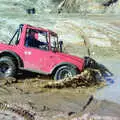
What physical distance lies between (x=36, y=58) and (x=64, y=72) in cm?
119

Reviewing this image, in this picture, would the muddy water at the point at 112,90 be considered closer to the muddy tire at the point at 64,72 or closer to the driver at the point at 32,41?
the muddy tire at the point at 64,72

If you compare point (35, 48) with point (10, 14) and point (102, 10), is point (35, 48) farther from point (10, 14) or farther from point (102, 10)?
point (102, 10)

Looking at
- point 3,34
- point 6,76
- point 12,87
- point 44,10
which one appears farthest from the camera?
point 44,10

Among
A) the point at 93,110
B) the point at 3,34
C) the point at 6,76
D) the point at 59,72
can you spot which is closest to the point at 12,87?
the point at 6,76

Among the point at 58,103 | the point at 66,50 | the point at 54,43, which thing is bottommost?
the point at 58,103

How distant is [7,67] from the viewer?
50.8ft

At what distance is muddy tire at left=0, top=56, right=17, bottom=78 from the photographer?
15375mm

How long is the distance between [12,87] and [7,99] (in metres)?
1.75

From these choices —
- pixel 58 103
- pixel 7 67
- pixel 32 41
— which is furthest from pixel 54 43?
pixel 58 103

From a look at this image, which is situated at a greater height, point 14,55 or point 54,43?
point 54,43

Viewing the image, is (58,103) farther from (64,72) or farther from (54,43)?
(54,43)

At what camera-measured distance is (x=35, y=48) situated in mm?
15609

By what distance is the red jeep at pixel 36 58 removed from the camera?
608 inches

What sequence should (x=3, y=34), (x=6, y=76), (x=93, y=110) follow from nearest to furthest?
(x=93, y=110)
(x=6, y=76)
(x=3, y=34)
